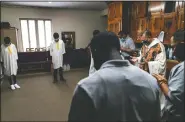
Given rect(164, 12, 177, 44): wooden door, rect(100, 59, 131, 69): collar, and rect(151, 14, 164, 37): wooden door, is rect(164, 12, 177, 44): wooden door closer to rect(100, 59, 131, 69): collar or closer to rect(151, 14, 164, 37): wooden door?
rect(151, 14, 164, 37): wooden door

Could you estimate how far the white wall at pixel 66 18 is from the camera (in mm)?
2109

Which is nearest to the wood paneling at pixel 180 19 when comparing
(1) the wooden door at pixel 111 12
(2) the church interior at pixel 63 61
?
(2) the church interior at pixel 63 61

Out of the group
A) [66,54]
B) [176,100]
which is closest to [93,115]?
[176,100]

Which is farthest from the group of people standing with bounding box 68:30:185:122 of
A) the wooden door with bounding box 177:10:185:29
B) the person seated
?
the wooden door with bounding box 177:10:185:29

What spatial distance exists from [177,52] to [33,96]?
3.37 ft

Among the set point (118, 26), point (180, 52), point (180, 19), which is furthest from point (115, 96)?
point (118, 26)

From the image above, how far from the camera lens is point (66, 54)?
1667 mm

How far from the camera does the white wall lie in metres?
2.11

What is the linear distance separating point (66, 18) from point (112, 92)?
7.94ft

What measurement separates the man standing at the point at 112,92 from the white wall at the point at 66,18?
1.69m

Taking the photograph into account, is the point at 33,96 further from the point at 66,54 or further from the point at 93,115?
the point at 93,115

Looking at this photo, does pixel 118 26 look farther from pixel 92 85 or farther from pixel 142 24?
pixel 92 85

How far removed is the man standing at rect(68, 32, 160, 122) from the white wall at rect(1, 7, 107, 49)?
169 centimetres

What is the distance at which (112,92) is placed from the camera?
30cm
